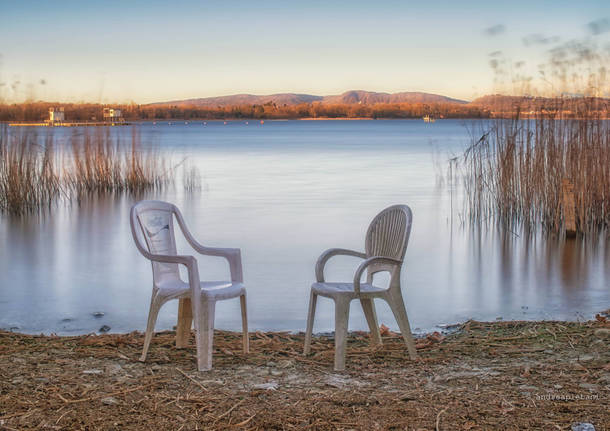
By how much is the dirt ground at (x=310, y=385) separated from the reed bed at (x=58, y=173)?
25.4ft

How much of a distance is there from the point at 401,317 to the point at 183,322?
4.47ft

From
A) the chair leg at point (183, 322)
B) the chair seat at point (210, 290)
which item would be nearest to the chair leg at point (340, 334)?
the chair seat at point (210, 290)

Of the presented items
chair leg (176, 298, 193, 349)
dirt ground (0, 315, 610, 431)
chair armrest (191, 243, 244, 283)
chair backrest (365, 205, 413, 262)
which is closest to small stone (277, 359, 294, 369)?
dirt ground (0, 315, 610, 431)

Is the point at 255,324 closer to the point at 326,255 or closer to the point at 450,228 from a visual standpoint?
the point at 326,255

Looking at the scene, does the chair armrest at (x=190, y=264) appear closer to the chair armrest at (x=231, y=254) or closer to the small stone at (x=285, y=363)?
the chair armrest at (x=231, y=254)

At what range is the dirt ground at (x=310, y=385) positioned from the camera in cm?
335

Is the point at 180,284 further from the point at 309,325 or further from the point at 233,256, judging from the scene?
the point at 309,325

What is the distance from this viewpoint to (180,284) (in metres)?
4.52

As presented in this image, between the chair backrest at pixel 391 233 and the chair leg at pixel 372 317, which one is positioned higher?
the chair backrest at pixel 391 233

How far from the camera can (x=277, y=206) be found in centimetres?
1575

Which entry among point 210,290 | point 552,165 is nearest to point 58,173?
point 552,165

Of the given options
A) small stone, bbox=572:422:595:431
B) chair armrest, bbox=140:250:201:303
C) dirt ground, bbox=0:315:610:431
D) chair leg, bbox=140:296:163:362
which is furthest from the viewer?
chair leg, bbox=140:296:163:362

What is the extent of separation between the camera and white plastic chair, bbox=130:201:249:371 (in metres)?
4.21

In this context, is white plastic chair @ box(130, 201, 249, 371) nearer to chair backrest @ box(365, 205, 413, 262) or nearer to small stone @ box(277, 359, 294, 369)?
small stone @ box(277, 359, 294, 369)
